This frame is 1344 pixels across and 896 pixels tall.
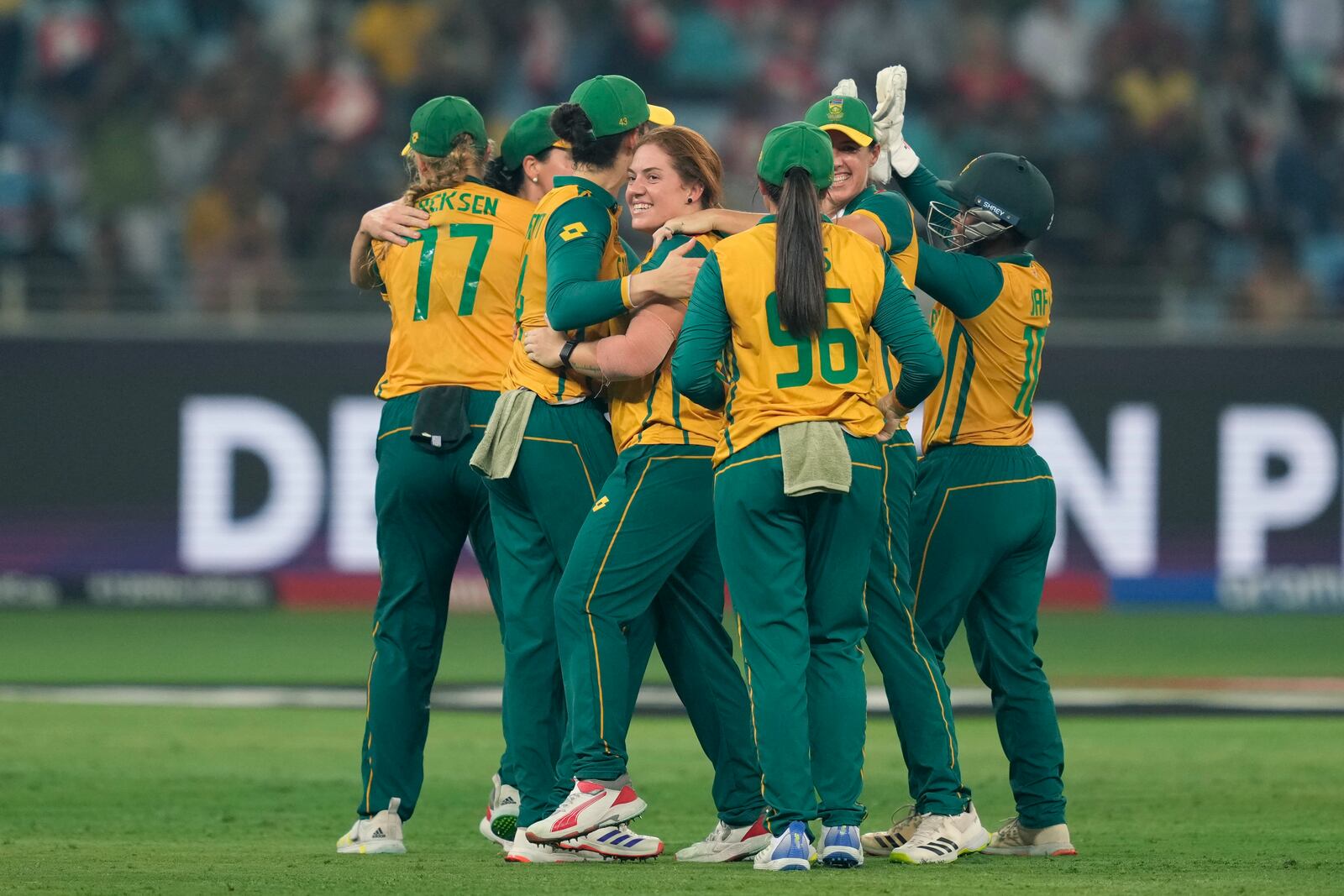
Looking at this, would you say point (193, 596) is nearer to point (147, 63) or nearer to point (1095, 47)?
point (147, 63)

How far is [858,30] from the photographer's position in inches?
778

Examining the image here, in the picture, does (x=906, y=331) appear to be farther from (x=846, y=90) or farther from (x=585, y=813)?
(x=585, y=813)

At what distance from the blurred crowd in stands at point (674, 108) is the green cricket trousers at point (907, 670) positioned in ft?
35.5

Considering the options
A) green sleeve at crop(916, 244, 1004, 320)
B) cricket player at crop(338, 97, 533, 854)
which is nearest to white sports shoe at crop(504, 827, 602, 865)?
cricket player at crop(338, 97, 533, 854)

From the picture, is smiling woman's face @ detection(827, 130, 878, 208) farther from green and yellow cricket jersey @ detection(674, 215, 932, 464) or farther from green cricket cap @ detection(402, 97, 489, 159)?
green cricket cap @ detection(402, 97, 489, 159)

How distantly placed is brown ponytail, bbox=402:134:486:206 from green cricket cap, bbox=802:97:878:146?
3.79 feet

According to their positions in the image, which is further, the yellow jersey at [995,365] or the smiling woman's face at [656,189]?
the yellow jersey at [995,365]

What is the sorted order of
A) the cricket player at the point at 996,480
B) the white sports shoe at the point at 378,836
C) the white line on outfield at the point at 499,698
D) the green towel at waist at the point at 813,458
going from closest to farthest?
the green towel at waist at the point at 813,458, the white sports shoe at the point at 378,836, the cricket player at the point at 996,480, the white line on outfield at the point at 499,698

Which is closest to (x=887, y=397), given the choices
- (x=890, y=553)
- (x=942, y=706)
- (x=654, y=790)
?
(x=890, y=553)

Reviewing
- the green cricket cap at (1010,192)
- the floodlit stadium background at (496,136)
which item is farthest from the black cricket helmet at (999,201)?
the floodlit stadium background at (496,136)

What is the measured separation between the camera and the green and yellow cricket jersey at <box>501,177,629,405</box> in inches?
239

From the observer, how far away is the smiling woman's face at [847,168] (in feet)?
21.5

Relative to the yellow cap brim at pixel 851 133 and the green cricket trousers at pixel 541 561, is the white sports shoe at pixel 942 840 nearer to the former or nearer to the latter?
the green cricket trousers at pixel 541 561

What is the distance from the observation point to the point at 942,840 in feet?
20.6
